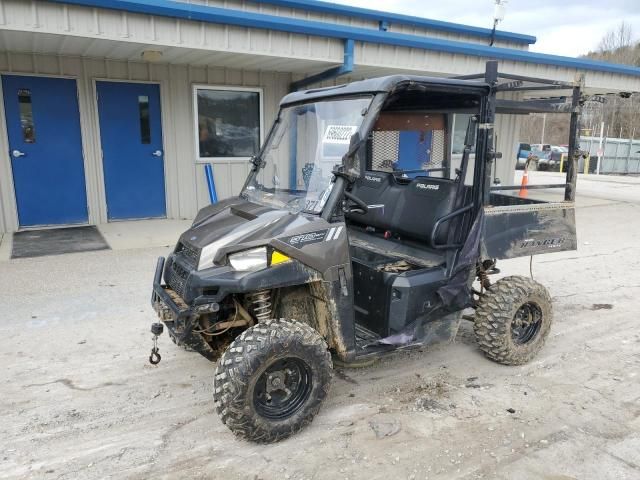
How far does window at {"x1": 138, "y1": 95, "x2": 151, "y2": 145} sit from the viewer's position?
843 centimetres

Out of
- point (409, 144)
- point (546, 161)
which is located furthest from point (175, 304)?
point (546, 161)

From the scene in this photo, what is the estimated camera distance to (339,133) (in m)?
3.24

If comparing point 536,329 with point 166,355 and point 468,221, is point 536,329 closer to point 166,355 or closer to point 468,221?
point 468,221

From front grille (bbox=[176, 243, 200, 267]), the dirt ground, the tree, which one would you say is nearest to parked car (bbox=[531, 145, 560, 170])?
the tree

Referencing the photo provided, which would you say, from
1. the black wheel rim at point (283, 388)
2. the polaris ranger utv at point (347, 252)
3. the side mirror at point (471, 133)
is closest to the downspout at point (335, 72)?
the polaris ranger utv at point (347, 252)

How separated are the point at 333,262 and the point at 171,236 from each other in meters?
5.35

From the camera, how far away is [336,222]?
3.04 meters

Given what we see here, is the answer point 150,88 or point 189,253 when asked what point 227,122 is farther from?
point 189,253

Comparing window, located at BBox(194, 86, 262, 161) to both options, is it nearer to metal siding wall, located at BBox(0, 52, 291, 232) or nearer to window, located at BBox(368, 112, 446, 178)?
metal siding wall, located at BBox(0, 52, 291, 232)

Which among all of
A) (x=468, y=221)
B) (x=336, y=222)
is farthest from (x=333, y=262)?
(x=468, y=221)

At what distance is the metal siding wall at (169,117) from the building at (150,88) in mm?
17

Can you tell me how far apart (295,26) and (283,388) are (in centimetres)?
585

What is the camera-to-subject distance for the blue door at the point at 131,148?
8219 mm

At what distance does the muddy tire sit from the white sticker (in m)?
1.66
